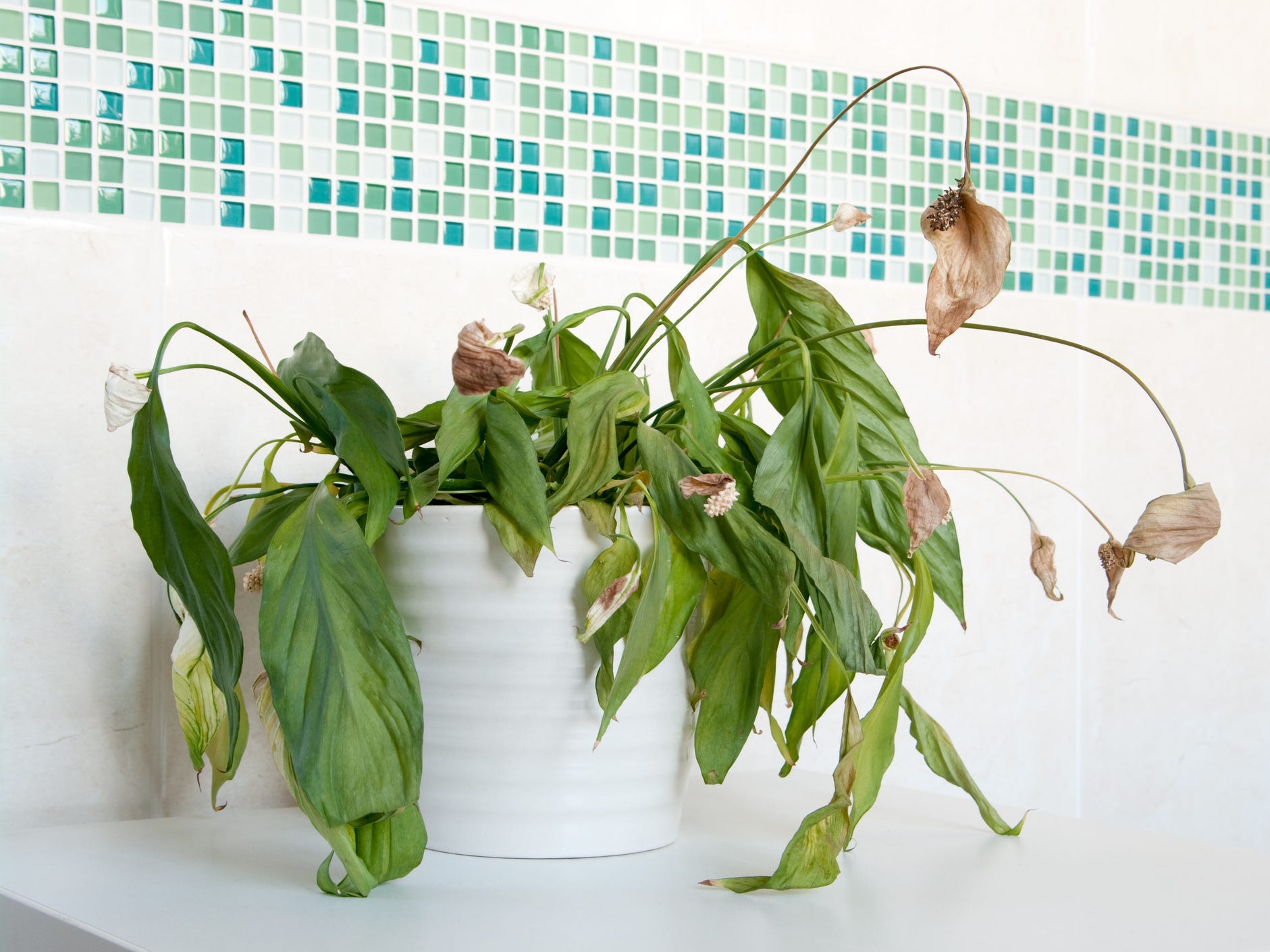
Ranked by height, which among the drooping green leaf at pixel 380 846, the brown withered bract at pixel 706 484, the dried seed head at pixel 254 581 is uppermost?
the brown withered bract at pixel 706 484

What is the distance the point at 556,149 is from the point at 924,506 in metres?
0.48

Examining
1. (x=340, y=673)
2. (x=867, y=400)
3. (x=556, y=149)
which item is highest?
(x=556, y=149)

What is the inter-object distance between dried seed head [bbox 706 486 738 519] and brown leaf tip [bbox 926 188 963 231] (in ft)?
0.43

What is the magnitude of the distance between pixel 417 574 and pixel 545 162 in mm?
418

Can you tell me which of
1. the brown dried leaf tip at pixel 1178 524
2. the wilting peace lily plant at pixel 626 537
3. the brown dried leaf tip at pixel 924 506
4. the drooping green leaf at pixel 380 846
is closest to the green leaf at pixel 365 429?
the wilting peace lily plant at pixel 626 537

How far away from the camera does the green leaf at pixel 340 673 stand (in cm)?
47

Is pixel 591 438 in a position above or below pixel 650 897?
above

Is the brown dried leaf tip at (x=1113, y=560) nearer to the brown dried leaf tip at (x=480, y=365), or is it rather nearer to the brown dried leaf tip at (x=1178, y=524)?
the brown dried leaf tip at (x=1178, y=524)

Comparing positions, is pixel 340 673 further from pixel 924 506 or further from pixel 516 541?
pixel 924 506

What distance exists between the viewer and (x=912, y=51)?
1.03m

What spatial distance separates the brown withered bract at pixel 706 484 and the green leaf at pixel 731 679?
8 centimetres

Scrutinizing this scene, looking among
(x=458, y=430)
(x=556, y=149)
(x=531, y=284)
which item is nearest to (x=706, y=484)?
(x=458, y=430)

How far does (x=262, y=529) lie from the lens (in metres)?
0.59

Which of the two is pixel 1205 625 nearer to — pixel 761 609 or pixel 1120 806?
pixel 1120 806
